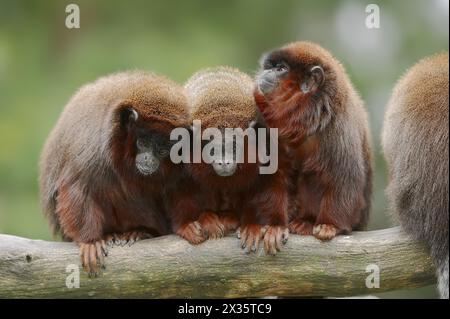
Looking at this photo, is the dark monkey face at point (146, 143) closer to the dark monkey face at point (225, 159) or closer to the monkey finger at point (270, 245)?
the dark monkey face at point (225, 159)

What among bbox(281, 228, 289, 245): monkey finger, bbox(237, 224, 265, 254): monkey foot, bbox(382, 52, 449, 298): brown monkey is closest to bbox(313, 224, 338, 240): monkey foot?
bbox(281, 228, 289, 245): monkey finger

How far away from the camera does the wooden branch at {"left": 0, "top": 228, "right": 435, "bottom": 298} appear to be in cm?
450

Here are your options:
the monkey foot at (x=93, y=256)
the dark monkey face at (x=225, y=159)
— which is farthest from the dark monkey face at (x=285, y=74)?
the monkey foot at (x=93, y=256)

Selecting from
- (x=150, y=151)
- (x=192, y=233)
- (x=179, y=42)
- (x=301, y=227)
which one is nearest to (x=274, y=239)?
(x=301, y=227)

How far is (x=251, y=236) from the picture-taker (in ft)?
14.9

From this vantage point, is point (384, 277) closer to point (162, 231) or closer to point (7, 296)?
point (162, 231)

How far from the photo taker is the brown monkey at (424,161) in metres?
4.45

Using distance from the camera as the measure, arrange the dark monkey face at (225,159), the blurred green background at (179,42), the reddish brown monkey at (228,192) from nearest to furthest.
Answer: the dark monkey face at (225,159), the reddish brown monkey at (228,192), the blurred green background at (179,42)

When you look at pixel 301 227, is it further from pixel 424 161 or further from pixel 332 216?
pixel 424 161

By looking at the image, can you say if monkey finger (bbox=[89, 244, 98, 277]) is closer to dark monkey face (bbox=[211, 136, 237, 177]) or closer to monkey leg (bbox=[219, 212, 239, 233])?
monkey leg (bbox=[219, 212, 239, 233])

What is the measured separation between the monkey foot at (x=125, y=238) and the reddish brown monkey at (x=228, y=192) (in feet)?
0.81

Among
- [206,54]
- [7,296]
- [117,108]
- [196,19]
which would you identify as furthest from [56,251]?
[196,19]

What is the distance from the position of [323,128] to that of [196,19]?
4551 millimetres

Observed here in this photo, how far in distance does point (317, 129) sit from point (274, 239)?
77cm
